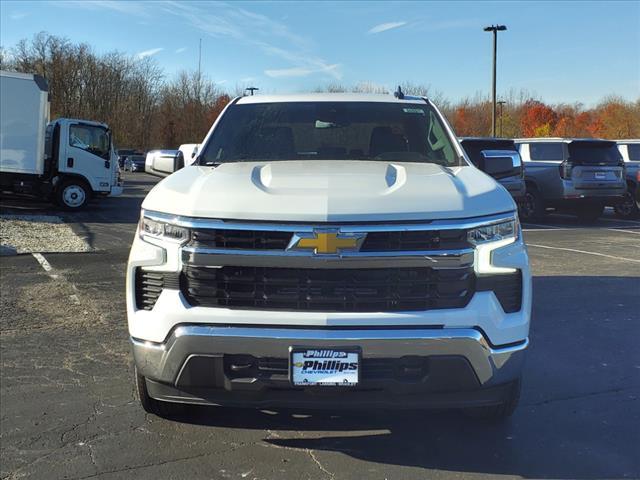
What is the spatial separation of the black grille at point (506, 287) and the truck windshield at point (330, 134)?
4.20 feet

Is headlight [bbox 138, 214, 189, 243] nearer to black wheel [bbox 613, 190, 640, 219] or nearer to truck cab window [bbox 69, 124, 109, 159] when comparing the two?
truck cab window [bbox 69, 124, 109, 159]

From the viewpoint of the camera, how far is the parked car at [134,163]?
45594mm

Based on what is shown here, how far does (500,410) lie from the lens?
11.6 ft

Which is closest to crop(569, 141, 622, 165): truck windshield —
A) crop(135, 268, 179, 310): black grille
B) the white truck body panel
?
the white truck body panel

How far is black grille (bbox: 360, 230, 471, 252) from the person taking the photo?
113 inches

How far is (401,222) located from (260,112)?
219 centimetres

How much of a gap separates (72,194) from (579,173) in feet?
44.5

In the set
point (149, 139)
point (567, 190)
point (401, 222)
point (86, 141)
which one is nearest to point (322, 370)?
point (401, 222)

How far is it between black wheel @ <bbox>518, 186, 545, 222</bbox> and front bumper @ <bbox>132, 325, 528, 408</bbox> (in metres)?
14.0

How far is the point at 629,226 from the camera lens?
15.6 m

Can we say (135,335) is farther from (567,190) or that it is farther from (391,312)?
(567,190)

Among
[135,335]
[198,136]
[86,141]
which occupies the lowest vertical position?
[135,335]

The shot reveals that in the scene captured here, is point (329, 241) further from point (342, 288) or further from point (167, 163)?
point (167, 163)

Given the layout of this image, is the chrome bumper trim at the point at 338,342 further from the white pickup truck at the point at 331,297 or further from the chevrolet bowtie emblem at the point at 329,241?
the chevrolet bowtie emblem at the point at 329,241
